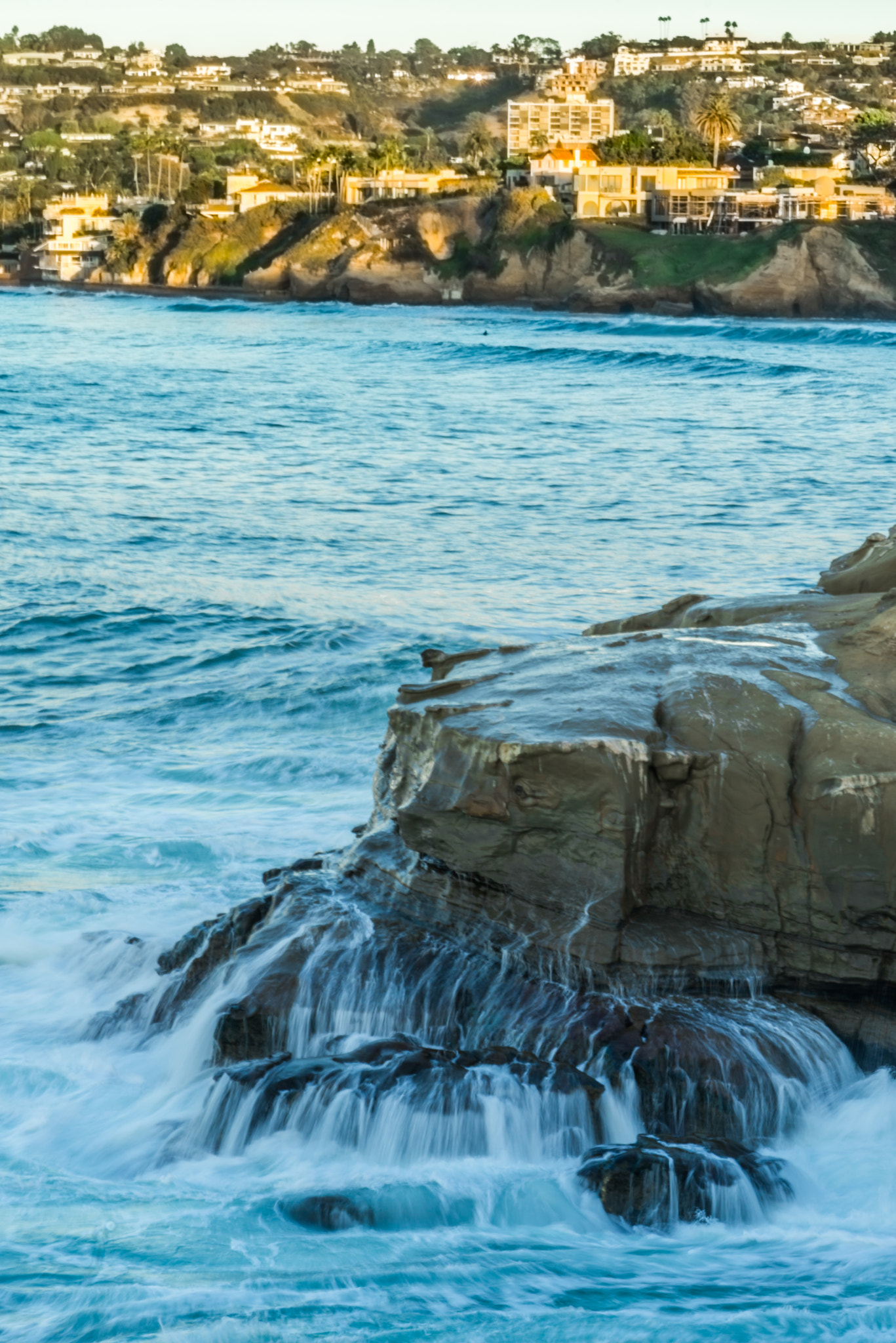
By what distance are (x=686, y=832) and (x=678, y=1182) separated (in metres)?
2.12

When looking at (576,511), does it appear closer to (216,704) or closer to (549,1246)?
(216,704)

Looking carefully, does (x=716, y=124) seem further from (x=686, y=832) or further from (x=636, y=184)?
(x=686, y=832)

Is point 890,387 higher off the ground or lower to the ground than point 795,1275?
higher

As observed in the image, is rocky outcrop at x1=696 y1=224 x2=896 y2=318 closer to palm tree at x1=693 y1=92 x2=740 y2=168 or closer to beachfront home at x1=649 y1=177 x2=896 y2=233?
beachfront home at x1=649 y1=177 x2=896 y2=233

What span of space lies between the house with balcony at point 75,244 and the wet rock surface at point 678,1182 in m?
126

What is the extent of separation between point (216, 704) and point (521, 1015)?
29.6 feet

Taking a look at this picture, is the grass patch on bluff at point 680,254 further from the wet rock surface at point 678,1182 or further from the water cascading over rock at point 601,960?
the wet rock surface at point 678,1182

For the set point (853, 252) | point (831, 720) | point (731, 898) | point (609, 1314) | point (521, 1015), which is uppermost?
point (853, 252)

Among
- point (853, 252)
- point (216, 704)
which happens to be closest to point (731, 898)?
point (216, 704)

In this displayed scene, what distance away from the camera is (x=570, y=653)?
11148 mm

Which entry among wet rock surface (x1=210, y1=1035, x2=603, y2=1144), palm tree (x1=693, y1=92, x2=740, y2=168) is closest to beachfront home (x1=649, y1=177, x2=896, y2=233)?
palm tree (x1=693, y1=92, x2=740, y2=168)

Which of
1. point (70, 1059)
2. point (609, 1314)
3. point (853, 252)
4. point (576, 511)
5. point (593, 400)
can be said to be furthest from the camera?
point (853, 252)

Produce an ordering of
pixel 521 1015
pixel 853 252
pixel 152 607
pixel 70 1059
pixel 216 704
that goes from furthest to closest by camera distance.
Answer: pixel 853 252, pixel 152 607, pixel 216 704, pixel 70 1059, pixel 521 1015

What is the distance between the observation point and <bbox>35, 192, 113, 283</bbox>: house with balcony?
12800 centimetres
